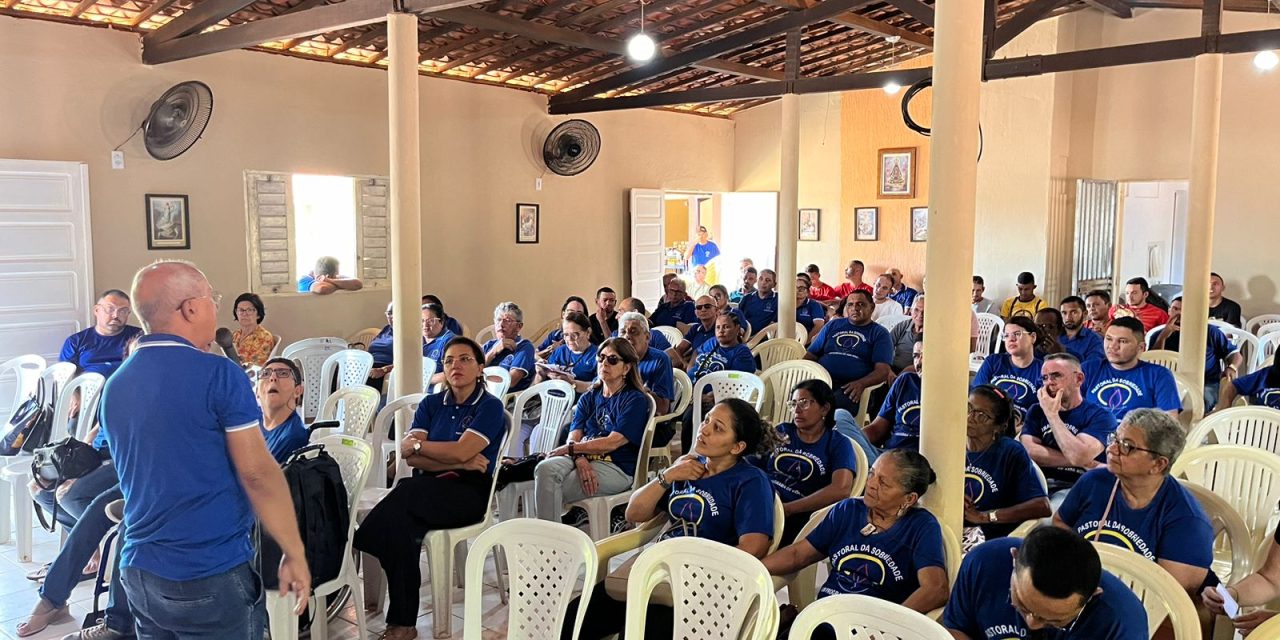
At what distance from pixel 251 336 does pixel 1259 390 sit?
6.01 metres

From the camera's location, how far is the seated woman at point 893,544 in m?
2.43

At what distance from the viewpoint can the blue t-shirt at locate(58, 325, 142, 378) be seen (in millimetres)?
5242

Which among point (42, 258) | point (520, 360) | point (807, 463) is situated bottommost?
point (807, 463)

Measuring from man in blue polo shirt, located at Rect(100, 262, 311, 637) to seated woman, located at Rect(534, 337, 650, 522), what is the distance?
180 cm

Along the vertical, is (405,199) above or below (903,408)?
above

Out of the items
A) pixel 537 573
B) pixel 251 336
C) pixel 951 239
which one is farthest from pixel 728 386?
pixel 251 336

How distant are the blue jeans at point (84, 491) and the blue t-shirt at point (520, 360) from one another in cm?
224

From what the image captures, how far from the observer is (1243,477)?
3.17 metres

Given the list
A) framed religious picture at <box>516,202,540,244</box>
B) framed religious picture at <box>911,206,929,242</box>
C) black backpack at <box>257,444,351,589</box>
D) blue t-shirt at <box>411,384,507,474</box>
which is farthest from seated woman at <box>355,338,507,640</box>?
framed religious picture at <box>911,206,929,242</box>

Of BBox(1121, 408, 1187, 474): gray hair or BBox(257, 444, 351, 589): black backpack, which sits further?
BBox(257, 444, 351, 589): black backpack

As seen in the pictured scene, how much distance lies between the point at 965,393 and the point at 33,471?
3.63 metres

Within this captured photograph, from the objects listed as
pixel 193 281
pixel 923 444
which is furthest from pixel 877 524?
pixel 193 281

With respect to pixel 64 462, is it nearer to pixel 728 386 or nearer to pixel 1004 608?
pixel 728 386

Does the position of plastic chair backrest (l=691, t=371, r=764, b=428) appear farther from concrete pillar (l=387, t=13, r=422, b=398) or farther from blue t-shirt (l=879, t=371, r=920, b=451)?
concrete pillar (l=387, t=13, r=422, b=398)
